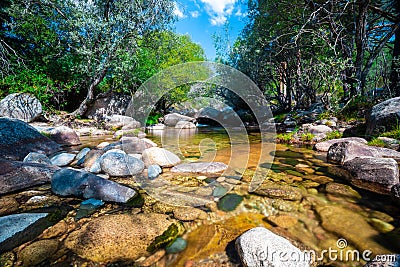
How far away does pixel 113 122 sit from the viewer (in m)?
10.1

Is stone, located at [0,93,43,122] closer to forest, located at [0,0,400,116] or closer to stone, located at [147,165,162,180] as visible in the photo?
forest, located at [0,0,400,116]

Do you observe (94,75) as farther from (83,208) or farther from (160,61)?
(83,208)

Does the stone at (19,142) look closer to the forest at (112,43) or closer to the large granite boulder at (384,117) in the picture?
the forest at (112,43)

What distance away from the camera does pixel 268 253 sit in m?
1.17

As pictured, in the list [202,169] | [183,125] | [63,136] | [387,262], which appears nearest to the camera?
[387,262]

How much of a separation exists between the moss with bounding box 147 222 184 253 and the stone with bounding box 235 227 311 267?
54cm

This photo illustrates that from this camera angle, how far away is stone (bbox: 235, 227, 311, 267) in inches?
44.9

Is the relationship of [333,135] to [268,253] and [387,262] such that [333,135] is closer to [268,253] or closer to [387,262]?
[387,262]

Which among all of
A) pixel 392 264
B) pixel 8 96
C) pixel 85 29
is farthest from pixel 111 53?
pixel 392 264

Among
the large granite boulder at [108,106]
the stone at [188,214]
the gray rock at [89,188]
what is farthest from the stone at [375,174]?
the large granite boulder at [108,106]

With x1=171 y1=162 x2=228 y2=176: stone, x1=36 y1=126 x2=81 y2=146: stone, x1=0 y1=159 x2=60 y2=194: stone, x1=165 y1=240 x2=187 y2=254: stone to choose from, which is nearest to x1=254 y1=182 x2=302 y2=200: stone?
x1=171 y1=162 x2=228 y2=176: stone

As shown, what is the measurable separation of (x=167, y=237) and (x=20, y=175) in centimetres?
210

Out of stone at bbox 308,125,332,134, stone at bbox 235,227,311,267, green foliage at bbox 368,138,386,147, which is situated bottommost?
stone at bbox 235,227,311,267

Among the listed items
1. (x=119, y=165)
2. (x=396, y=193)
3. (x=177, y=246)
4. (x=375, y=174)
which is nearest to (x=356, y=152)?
(x=375, y=174)
